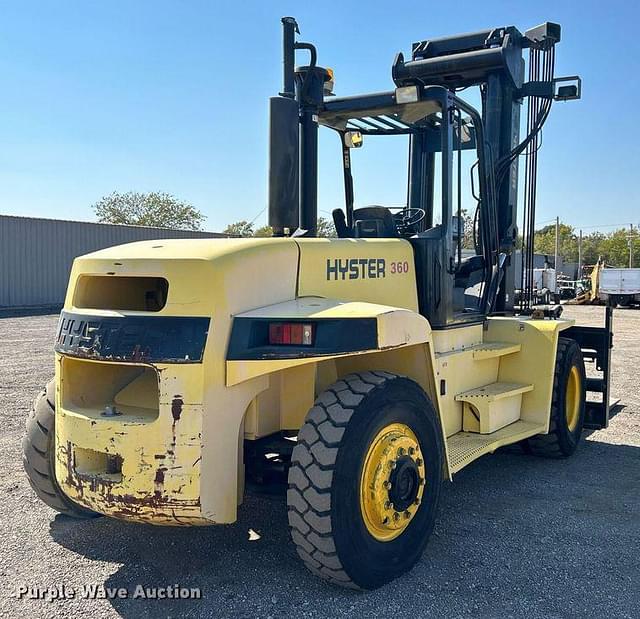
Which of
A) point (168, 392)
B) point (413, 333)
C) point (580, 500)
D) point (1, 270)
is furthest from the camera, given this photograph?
point (1, 270)

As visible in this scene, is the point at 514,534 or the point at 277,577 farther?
the point at 514,534

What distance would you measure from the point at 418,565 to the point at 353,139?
329cm

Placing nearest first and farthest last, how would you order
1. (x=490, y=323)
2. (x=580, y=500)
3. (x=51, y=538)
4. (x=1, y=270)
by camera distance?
(x=51, y=538) < (x=580, y=500) < (x=490, y=323) < (x=1, y=270)

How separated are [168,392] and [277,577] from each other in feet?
3.97

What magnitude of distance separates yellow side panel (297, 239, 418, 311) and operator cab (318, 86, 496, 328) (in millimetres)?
187

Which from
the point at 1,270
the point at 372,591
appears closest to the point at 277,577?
the point at 372,591

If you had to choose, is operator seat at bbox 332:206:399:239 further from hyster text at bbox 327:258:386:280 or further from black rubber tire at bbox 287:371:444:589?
black rubber tire at bbox 287:371:444:589

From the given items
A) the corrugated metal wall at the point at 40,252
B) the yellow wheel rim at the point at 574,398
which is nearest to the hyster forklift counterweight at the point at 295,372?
the yellow wheel rim at the point at 574,398

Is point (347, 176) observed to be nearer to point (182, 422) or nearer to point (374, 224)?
point (374, 224)

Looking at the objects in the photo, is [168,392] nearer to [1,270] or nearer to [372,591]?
[372,591]

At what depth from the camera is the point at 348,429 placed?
3.30 metres

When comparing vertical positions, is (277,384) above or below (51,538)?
above

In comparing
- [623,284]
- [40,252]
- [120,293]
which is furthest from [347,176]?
[623,284]

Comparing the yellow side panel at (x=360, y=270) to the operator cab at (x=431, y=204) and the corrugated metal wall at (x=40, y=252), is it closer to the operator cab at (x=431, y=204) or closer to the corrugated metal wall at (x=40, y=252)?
the operator cab at (x=431, y=204)
